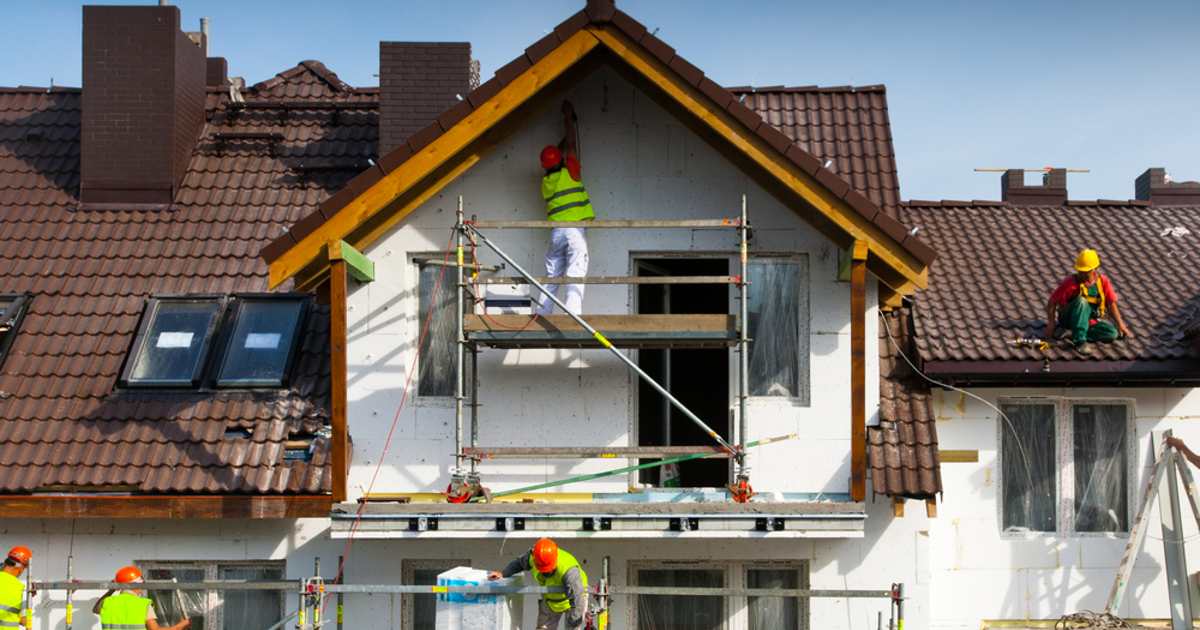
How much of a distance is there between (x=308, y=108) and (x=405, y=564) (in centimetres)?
628

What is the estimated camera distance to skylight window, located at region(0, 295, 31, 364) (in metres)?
14.4

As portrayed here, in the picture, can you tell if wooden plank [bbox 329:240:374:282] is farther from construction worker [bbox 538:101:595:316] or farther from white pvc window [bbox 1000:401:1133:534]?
white pvc window [bbox 1000:401:1133:534]

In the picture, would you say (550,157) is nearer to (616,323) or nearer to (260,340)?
(616,323)

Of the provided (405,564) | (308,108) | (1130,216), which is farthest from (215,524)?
(1130,216)

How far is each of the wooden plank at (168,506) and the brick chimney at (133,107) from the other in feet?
13.9

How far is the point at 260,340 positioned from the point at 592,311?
10.4ft

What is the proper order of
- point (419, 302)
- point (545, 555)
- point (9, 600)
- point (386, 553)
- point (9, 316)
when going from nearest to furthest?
point (545, 555) < point (9, 600) < point (386, 553) < point (419, 302) < point (9, 316)

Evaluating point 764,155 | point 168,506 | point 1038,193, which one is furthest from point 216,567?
point 1038,193

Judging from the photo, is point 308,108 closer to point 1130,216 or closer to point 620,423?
point 620,423

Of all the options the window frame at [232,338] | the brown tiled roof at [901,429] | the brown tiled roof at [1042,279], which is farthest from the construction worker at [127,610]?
the brown tiled roof at [1042,279]

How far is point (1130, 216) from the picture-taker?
57.1 ft

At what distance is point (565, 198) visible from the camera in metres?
13.4

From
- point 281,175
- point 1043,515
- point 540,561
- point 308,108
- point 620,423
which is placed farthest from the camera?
point 308,108

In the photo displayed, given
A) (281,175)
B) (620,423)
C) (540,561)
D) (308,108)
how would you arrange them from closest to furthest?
(540,561) → (620,423) → (281,175) → (308,108)
